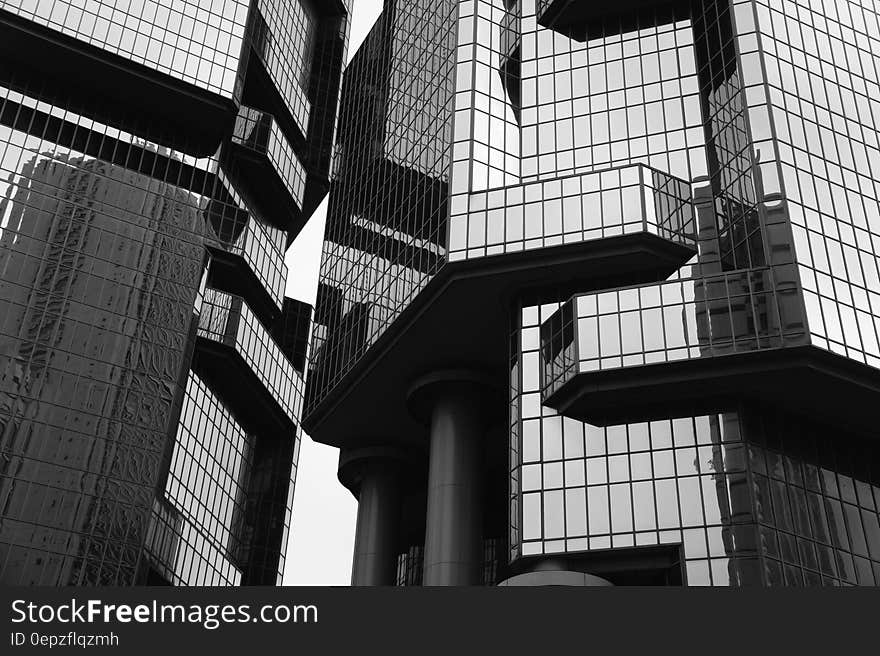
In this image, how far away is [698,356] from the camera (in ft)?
159

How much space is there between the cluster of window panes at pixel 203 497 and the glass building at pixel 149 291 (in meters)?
0.21

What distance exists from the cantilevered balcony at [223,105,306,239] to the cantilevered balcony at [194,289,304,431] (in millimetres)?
12068

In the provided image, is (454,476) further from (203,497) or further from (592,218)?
(203,497)

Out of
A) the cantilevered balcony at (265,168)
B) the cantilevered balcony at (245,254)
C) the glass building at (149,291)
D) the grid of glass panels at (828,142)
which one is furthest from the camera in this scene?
the cantilevered balcony at (265,168)

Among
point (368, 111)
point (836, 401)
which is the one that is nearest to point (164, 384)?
point (368, 111)

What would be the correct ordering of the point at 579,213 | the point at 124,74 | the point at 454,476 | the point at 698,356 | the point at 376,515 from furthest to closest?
the point at 124,74 < the point at 376,515 < the point at 454,476 < the point at 579,213 < the point at 698,356

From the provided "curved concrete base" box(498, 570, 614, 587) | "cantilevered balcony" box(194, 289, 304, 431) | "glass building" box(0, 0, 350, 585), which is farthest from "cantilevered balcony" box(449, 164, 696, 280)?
"cantilevered balcony" box(194, 289, 304, 431)

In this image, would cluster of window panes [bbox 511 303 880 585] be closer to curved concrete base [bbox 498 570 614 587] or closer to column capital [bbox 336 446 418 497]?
curved concrete base [bbox 498 570 614 587]

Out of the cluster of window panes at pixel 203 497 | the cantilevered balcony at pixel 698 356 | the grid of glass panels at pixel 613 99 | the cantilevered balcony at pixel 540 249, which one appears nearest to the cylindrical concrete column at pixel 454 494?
the cantilevered balcony at pixel 540 249

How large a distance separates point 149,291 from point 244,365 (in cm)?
1241

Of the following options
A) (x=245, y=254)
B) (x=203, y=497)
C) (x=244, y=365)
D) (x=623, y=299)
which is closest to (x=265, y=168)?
(x=245, y=254)

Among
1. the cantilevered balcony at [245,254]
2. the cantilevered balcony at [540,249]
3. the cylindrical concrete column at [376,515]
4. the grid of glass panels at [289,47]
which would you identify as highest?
the grid of glass panels at [289,47]

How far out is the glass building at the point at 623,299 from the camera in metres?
47.8

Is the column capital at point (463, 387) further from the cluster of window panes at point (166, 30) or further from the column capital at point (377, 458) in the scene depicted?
the cluster of window panes at point (166, 30)
